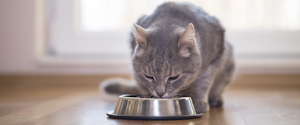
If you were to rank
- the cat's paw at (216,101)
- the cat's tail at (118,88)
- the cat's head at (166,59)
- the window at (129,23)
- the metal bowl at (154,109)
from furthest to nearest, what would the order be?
1. the window at (129,23)
2. the cat's tail at (118,88)
3. the cat's paw at (216,101)
4. the cat's head at (166,59)
5. the metal bowl at (154,109)

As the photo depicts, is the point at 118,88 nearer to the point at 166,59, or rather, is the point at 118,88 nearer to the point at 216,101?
the point at 216,101

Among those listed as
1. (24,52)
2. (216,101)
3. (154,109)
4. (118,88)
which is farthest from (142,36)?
(24,52)

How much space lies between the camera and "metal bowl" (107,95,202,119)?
3.97 ft

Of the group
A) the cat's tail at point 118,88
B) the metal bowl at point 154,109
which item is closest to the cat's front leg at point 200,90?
the metal bowl at point 154,109

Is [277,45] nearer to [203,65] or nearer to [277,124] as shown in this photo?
[203,65]

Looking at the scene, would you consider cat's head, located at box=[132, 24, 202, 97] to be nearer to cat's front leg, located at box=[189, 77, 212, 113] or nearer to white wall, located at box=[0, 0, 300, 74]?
cat's front leg, located at box=[189, 77, 212, 113]

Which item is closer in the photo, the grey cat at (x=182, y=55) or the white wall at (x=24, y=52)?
the grey cat at (x=182, y=55)

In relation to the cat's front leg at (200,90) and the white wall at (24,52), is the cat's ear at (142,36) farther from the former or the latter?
the white wall at (24,52)

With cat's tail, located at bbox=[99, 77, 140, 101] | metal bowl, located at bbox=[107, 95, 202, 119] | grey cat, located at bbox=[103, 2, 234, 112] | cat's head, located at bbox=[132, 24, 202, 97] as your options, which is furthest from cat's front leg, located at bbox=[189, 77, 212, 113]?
cat's tail, located at bbox=[99, 77, 140, 101]

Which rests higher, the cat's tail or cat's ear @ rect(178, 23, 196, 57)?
cat's ear @ rect(178, 23, 196, 57)

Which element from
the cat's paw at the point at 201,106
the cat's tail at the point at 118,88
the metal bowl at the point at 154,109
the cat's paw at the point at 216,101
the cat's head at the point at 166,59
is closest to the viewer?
the metal bowl at the point at 154,109

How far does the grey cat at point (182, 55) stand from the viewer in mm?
1384

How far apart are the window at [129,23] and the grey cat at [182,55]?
1.23 metres

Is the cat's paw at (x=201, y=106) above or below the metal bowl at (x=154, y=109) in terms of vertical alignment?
Answer: below
